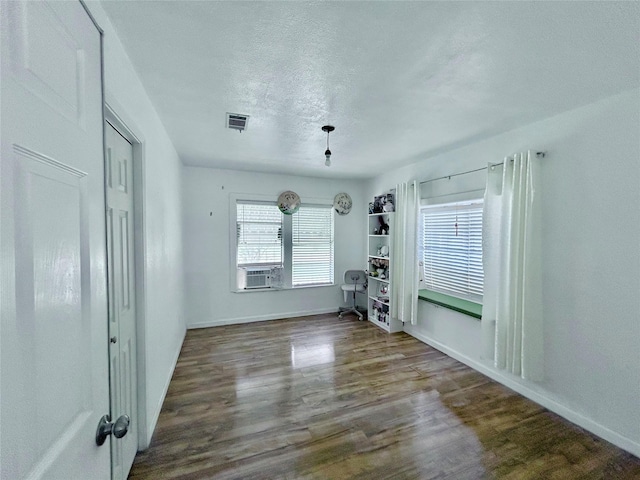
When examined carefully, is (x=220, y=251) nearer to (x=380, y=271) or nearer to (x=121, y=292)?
(x=380, y=271)

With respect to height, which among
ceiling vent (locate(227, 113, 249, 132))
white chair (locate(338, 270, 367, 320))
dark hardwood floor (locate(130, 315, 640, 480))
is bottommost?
dark hardwood floor (locate(130, 315, 640, 480))

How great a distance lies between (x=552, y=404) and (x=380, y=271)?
2.55 metres

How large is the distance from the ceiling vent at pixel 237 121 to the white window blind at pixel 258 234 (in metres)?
2.04

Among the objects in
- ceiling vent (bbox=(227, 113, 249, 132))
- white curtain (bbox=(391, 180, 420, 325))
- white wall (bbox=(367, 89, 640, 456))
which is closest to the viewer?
white wall (bbox=(367, 89, 640, 456))

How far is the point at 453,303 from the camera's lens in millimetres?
3312

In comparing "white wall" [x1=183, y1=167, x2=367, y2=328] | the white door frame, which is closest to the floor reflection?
"white wall" [x1=183, y1=167, x2=367, y2=328]

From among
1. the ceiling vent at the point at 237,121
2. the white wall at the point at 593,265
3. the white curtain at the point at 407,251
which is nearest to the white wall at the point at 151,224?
the ceiling vent at the point at 237,121

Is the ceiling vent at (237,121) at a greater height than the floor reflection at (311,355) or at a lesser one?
greater

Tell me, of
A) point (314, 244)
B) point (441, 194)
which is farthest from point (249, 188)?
point (441, 194)

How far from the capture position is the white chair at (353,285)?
15.7ft

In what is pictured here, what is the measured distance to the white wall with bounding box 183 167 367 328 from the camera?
13.7ft

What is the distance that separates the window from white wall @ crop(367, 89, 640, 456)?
10.1 feet

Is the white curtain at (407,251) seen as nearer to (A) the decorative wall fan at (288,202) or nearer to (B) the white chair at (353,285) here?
(B) the white chair at (353,285)

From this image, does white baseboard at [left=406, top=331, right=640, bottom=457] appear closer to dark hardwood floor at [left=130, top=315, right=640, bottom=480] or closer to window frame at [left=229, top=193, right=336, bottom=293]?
dark hardwood floor at [left=130, top=315, right=640, bottom=480]
